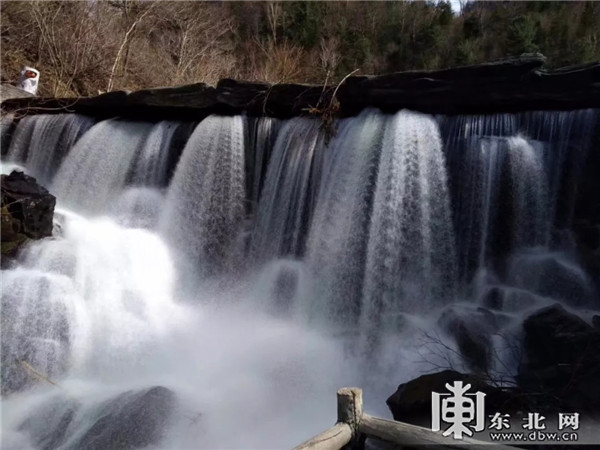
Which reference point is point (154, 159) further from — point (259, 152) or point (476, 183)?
point (476, 183)

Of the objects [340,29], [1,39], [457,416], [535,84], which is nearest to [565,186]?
[535,84]

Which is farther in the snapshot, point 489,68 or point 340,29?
point 340,29

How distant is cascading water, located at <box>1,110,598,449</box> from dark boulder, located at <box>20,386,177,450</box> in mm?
20

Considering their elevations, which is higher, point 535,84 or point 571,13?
point 571,13

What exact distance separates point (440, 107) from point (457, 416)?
4.90m

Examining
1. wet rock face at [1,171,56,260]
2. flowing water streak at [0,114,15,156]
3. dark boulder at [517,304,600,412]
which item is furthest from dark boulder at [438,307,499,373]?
flowing water streak at [0,114,15,156]

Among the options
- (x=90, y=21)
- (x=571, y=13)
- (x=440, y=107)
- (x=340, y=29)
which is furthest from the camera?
(x=340, y=29)

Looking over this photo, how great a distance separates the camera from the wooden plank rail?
2.55 meters

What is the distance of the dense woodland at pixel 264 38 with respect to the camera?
1403 cm

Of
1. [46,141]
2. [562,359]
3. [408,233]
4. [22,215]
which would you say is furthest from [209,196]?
[562,359]

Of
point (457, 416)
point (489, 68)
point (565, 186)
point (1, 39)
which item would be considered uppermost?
point (1, 39)

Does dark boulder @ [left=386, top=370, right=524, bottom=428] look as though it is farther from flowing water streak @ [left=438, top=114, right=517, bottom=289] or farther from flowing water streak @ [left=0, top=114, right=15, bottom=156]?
flowing water streak @ [left=0, top=114, right=15, bottom=156]

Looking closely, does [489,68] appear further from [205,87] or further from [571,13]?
[571,13]

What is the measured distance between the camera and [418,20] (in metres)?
22.7
